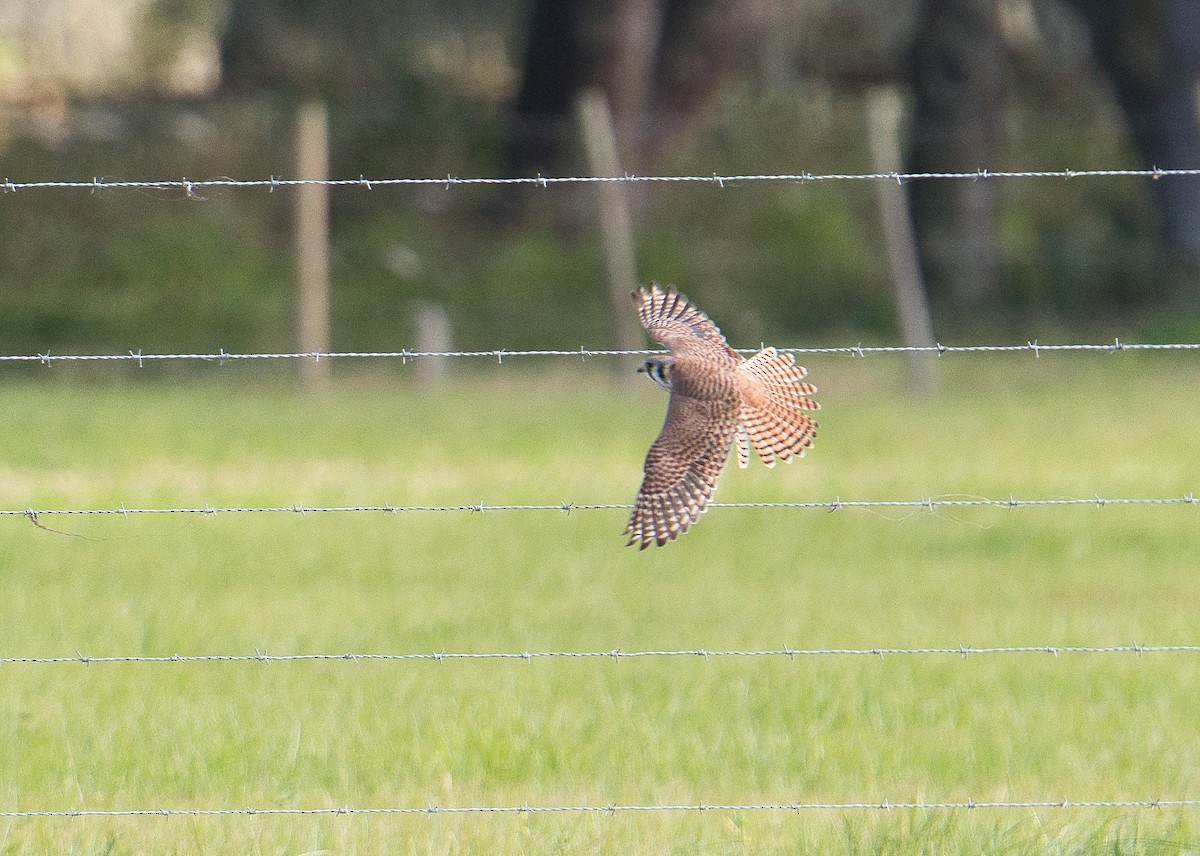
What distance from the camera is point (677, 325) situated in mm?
5000

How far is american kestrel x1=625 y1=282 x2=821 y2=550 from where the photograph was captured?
4656 millimetres

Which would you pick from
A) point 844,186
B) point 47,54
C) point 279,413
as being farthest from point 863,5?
point 279,413

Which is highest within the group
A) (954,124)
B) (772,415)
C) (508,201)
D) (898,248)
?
(954,124)

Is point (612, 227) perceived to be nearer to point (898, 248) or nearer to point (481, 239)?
point (898, 248)

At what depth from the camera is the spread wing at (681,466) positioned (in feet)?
15.3

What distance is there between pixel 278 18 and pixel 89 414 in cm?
1265

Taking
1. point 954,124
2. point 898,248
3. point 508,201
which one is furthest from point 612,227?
point 954,124

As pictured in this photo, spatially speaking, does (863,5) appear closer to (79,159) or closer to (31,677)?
(79,159)

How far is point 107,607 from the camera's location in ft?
27.5

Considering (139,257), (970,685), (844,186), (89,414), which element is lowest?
(970,685)

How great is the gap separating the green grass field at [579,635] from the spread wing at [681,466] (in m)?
0.91

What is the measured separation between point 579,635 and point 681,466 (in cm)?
338

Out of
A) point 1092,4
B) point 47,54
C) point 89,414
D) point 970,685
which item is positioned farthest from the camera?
point 47,54

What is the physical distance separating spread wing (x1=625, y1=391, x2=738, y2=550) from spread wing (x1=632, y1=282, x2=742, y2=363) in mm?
158
